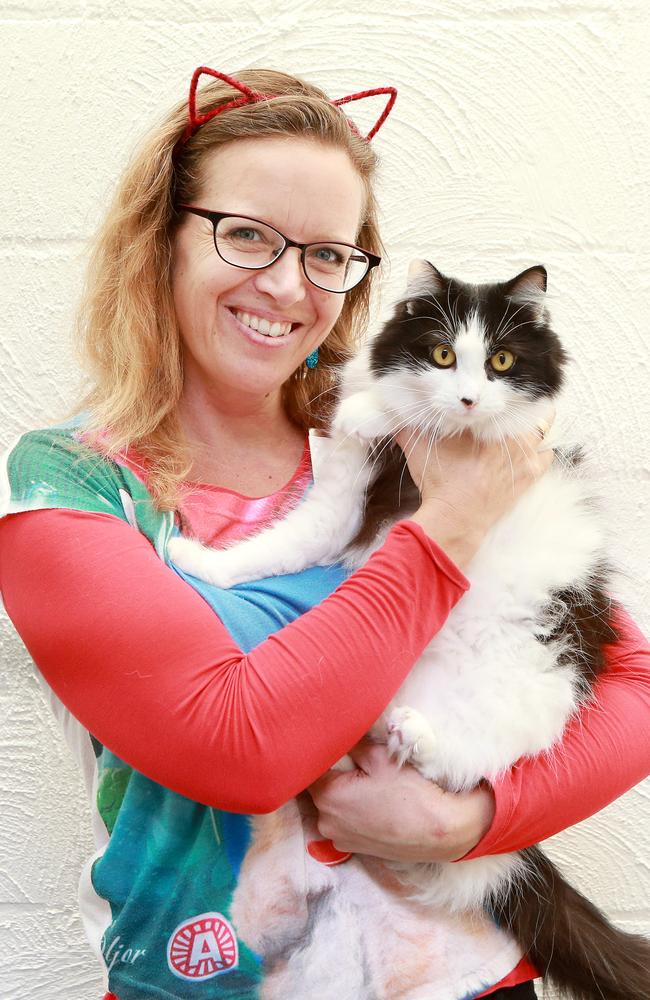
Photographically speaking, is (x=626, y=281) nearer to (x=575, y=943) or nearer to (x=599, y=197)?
(x=599, y=197)

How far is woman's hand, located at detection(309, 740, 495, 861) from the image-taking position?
3.66 feet

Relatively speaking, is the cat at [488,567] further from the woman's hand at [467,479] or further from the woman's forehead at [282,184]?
the woman's forehead at [282,184]

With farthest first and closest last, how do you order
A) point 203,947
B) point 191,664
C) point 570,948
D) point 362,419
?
point 362,419 < point 570,948 < point 203,947 < point 191,664

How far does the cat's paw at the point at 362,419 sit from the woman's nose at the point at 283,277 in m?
0.25

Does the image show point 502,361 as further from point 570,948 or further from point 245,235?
point 570,948

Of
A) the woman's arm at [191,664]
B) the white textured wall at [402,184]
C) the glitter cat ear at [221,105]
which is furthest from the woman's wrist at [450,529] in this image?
the white textured wall at [402,184]

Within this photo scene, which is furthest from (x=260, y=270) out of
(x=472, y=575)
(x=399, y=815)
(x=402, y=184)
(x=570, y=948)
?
(x=570, y=948)

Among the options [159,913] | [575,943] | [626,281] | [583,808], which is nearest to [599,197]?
[626,281]

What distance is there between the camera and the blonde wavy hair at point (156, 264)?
1.29 m

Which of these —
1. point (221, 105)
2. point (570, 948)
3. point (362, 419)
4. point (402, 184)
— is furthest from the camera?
point (402, 184)

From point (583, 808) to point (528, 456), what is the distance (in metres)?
0.55

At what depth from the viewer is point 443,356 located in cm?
138

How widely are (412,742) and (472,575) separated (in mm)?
285

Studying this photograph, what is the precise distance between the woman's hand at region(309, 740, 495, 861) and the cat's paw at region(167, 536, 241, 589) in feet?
1.12
